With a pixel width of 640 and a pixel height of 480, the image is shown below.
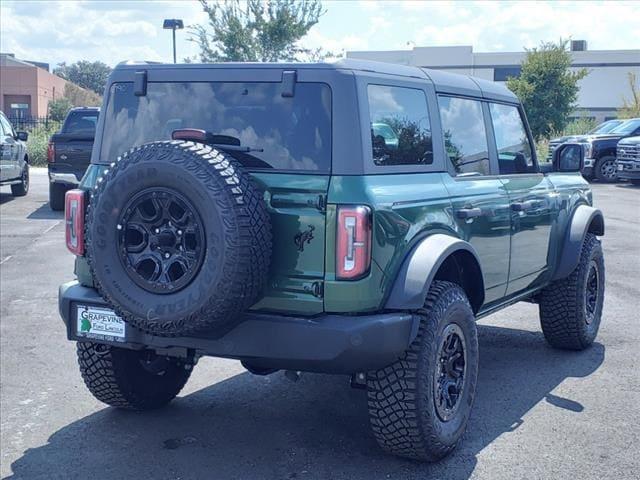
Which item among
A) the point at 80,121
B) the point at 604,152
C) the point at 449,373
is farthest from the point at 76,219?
the point at 604,152

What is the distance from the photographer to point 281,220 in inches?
161

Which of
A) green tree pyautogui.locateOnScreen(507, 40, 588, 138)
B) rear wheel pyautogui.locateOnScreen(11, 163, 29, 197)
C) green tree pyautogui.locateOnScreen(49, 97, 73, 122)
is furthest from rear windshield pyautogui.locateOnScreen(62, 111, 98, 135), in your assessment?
green tree pyautogui.locateOnScreen(49, 97, 73, 122)

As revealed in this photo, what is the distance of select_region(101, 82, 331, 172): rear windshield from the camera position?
13.8ft

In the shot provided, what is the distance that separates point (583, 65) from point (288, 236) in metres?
69.6

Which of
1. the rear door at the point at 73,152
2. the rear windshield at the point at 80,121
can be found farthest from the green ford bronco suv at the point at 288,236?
the rear windshield at the point at 80,121

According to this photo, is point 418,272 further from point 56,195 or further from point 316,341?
point 56,195

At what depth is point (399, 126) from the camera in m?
4.59

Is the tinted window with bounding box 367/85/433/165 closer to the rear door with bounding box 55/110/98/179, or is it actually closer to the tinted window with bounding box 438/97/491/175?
the tinted window with bounding box 438/97/491/175

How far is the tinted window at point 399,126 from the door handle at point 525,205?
1018mm

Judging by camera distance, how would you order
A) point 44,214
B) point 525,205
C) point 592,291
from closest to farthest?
point 525,205 → point 592,291 → point 44,214

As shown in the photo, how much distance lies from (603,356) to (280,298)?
11.2 feet

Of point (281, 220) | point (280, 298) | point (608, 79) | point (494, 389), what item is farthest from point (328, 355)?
point (608, 79)

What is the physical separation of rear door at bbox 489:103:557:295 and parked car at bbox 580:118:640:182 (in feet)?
60.2

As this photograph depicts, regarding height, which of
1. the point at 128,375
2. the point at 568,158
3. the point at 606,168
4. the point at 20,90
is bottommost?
the point at 128,375
